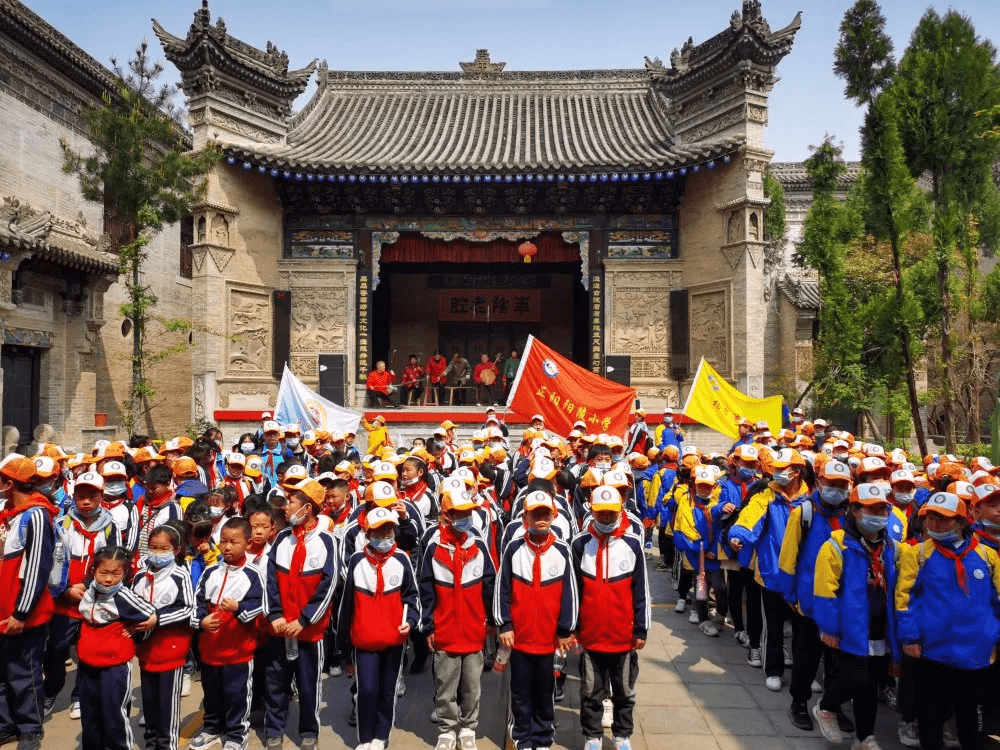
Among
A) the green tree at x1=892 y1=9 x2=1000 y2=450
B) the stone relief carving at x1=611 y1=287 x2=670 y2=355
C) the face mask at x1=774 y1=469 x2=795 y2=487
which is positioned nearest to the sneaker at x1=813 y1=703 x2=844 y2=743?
the face mask at x1=774 y1=469 x2=795 y2=487

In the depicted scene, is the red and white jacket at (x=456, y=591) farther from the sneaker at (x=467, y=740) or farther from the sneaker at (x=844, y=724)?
the sneaker at (x=844, y=724)

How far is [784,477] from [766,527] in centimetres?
44

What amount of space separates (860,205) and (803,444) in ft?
33.3

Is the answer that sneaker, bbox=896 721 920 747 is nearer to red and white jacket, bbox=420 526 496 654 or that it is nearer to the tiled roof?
red and white jacket, bbox=420 526 496 654

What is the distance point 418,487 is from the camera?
588cm

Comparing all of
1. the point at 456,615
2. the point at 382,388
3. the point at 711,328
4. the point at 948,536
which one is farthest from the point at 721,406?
the point at 382,388

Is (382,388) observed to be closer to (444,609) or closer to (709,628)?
(709,628)

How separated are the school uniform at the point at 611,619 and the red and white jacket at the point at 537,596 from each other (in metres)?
0.12

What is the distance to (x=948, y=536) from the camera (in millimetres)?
3840

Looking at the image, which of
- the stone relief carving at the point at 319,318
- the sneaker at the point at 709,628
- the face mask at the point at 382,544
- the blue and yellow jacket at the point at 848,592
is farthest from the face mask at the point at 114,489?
the stone relief carving at the point at 319,318

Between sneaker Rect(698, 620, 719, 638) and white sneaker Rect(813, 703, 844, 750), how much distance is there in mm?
2033

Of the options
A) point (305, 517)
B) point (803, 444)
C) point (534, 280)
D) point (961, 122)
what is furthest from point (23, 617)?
point (534, 280)

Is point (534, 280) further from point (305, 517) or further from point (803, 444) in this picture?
point (305, 517)

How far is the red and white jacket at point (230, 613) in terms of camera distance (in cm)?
402
